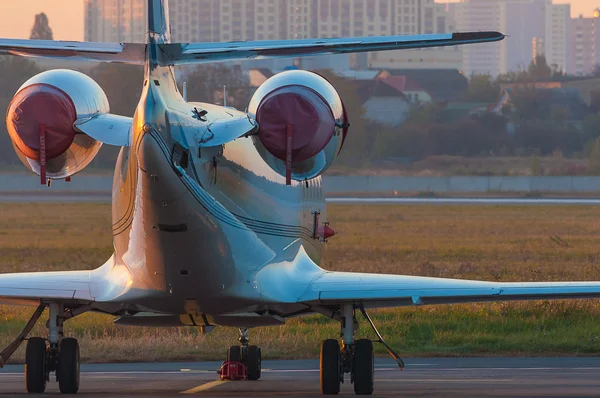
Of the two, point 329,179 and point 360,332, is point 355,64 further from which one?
point 360,332

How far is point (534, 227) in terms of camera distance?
59.2 m

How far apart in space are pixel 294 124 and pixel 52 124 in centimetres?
295

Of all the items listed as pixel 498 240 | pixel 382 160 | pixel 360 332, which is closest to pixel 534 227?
pixel 498 240

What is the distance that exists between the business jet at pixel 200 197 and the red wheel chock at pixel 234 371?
68.0 inches

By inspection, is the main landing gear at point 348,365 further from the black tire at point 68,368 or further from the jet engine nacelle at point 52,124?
the jet engine nacelle at point 52,124

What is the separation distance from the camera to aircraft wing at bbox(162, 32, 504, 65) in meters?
13.9

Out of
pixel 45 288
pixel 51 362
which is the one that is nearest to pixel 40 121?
pixel 45 288

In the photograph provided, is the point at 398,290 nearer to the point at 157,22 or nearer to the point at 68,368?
the point at 68,368

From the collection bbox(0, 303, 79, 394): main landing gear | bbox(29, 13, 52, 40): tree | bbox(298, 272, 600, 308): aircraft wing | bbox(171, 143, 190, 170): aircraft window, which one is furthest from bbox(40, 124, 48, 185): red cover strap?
bbox(29, 13, 52, 40): tree

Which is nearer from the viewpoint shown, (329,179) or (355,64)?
(329,179)

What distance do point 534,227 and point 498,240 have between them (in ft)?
25.2

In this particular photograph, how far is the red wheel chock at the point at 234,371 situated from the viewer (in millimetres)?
19500

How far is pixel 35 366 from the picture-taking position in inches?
672

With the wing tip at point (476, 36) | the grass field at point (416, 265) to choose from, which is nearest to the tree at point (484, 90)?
the grass field at point (416, 265)
